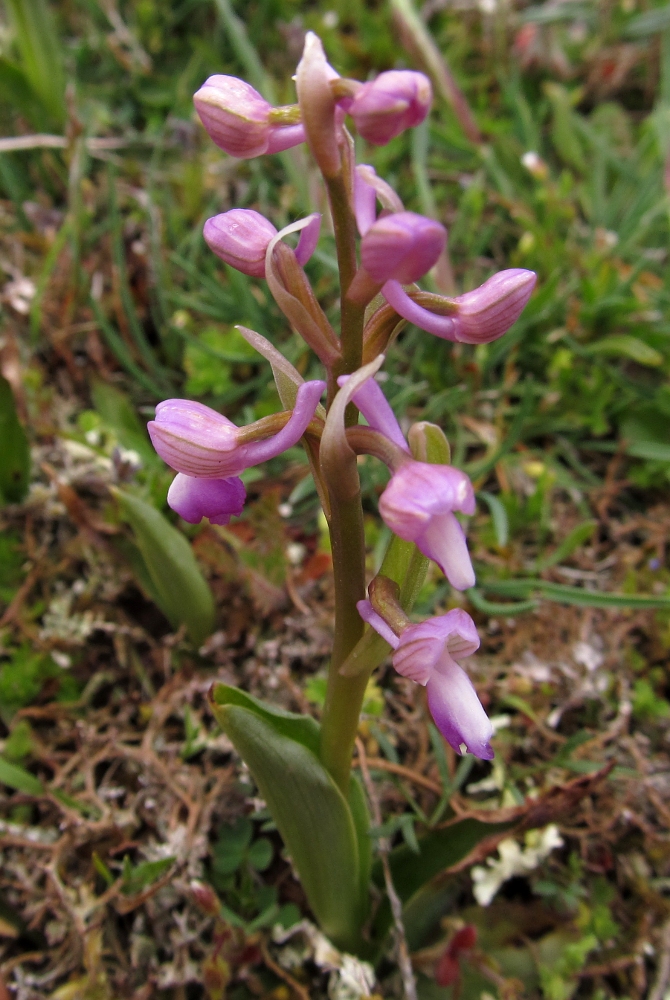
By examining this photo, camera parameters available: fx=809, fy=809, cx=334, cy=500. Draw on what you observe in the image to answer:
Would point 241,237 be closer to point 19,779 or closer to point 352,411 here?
point 352,411

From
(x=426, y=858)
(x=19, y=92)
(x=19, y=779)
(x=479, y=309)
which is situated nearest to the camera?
(x=479, y=309)

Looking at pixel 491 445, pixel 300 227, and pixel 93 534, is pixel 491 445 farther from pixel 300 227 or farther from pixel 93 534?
pixel 300 227

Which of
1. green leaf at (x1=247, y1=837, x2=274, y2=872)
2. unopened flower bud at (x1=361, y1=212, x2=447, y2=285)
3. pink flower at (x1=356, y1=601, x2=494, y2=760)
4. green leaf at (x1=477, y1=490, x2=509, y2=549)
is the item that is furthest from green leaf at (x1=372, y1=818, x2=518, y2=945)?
unopened flower bud at (x1=361, y1=212, x2=447, y2=285)

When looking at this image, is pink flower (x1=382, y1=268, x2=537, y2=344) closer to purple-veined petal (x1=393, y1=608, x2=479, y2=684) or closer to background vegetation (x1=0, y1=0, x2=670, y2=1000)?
purple-veined petal (x1=393, y1=608, x2=479, y2=684)

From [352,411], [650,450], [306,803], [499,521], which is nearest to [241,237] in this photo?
[352,411]

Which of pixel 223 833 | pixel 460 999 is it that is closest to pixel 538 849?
pixel 460 999

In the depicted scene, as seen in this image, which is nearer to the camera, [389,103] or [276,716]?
[389,103]

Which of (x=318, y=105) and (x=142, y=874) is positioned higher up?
(x=318, y=105)

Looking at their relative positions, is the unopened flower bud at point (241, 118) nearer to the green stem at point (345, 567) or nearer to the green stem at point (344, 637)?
the green stem at point (345, 567)
